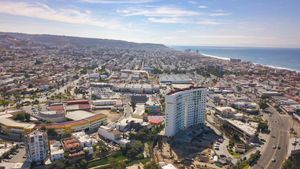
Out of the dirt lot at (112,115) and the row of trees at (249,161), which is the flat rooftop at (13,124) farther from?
the row of trees at (249,161)

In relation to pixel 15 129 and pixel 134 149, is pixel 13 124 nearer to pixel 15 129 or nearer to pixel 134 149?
pixel 15 129

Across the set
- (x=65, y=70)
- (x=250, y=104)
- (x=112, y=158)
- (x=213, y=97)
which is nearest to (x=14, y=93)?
(x=65, y=70)

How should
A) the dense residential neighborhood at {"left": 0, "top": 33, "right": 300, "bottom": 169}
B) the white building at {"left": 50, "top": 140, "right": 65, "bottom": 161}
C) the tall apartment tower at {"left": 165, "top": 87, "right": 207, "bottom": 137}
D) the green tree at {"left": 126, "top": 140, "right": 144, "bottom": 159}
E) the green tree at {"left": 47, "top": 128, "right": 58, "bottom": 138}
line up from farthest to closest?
the green tree at {"left": 47, "top": 128, "right": 58, "bottom": 138}, the tall apartment tower at {"left": 165, "top": 87, "right": 207, "bottom": 137}, the green tree at {"left": 126, "top": 140, "right": 144, "bottom": 159}, the dense residential neighborhood at {"left": 0, "top": 33, "right": 300, "bottom": 169}, the white building at {"left": 50, "top": 140, "right": 65, "bottom": 161}

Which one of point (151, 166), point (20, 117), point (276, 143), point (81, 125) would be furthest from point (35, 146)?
point (276, 143)

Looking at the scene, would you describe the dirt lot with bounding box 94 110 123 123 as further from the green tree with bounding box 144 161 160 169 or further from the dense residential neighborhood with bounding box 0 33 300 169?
the green tree with bounding box 144 161 160 169

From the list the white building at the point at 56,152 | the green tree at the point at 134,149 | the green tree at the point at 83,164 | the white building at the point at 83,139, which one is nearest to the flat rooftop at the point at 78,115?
the white building at the point at 83,139

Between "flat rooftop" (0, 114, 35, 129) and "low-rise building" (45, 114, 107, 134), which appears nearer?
"flat rooftop" (0, 114, 35, 129)

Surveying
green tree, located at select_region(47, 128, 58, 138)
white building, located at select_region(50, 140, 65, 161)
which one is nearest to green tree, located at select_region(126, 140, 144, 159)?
white building, located at select_region(50, 140, 65, 161)
